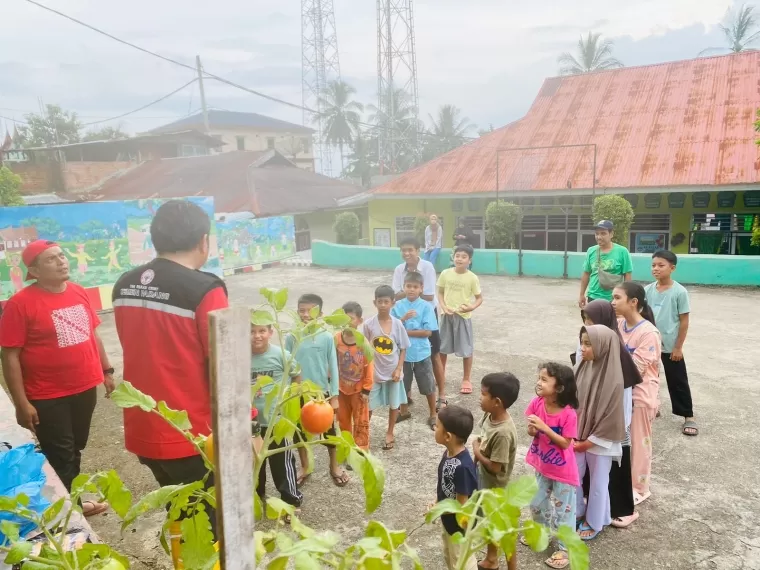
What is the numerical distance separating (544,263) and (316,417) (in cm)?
1208

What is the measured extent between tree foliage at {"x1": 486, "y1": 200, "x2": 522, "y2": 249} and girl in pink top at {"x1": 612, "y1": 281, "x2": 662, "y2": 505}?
446 inches

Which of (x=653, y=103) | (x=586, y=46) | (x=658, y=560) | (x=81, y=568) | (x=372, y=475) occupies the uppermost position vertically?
(x=586, y=46)

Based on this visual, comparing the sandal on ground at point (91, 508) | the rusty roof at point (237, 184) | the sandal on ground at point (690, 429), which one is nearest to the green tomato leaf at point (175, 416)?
the sandal on ground at point (91, 508)

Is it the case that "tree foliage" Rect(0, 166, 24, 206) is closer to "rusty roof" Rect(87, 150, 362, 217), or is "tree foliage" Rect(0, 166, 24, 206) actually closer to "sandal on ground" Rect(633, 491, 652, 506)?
"rusty roof" Rect(87, 150, 362, 217)

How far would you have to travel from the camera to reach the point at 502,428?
2.93m

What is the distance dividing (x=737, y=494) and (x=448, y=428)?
89.6 inches

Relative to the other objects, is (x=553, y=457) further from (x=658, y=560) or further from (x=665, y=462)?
(x=665, y=462)

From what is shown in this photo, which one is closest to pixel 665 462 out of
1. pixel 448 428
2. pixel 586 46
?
pixel 448 428

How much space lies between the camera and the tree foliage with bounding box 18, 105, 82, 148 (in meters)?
36.3

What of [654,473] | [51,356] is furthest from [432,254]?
[51,356]

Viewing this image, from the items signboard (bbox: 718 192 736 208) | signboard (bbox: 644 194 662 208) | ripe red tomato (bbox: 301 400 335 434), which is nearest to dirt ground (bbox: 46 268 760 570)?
ripe red tomato (bbox: 301 400 335 434)

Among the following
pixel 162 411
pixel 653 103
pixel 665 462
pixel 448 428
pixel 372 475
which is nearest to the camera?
pixel 372 475

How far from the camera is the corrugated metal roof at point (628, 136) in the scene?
1399cm

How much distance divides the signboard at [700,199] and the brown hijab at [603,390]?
13493 mm
